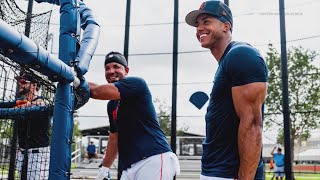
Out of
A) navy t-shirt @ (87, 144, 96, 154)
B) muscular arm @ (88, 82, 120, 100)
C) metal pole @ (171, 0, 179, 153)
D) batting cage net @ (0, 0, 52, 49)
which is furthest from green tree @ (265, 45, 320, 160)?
navy t-shirt @ (87, 144, 96, 154)

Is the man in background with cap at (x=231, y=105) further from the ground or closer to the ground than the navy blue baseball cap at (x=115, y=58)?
closer to the ground

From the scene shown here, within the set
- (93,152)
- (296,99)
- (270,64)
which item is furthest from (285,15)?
(93,152)

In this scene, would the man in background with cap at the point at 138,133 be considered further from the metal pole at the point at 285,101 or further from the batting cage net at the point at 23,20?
the metal pole at the point at 285,101

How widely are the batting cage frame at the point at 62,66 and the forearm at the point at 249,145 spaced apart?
90 cm

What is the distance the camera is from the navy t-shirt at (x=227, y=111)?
1.41 m

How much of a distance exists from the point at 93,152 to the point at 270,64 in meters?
7.52

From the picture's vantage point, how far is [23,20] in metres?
3.43

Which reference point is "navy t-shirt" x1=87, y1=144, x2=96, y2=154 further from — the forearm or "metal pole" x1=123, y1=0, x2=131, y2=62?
the forearm

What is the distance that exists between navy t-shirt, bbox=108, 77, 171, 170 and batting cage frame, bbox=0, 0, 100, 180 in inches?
16.2

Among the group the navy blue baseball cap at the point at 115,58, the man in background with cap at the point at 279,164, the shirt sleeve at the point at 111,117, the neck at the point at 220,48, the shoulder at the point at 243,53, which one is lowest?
the man in background with cap at the point at 279,164

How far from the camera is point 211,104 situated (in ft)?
5.27

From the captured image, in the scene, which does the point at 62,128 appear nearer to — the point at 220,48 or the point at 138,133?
the point at 138,133

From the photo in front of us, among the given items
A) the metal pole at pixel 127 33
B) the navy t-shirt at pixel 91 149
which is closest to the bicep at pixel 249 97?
the metal pole at pixel 127 33

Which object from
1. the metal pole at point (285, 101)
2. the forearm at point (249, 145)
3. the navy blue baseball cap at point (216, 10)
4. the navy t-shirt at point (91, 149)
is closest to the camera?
the forearm at point (249, 145)
